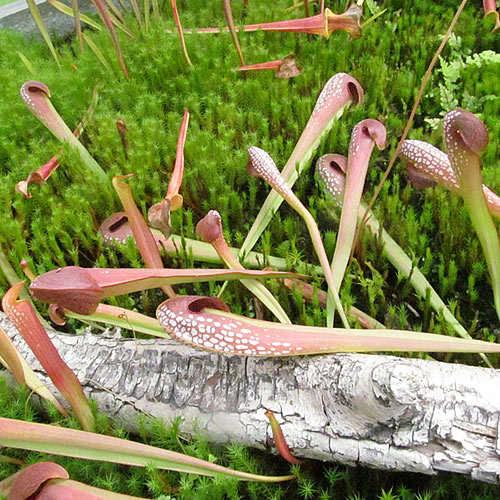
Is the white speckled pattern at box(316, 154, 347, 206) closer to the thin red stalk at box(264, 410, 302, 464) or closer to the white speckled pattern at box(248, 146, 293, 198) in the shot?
the white speckled pattern at box(248, 146, 293, 198)

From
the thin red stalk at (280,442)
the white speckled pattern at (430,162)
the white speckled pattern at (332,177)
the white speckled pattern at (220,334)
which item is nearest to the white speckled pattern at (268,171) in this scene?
the white speckled pattern at (332,177)

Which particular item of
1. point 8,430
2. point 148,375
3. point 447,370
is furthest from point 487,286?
point 8,430

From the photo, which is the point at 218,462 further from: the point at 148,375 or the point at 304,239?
the point at 304,239

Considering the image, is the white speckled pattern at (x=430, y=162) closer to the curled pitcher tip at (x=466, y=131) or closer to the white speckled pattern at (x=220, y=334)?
the curled pitcher tip at (x=466, y=131)

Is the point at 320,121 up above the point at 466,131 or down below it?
below

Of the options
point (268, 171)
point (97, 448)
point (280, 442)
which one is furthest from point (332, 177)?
point (97, 448)

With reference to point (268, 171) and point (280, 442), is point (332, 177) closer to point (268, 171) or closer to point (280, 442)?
point (268, 171)
